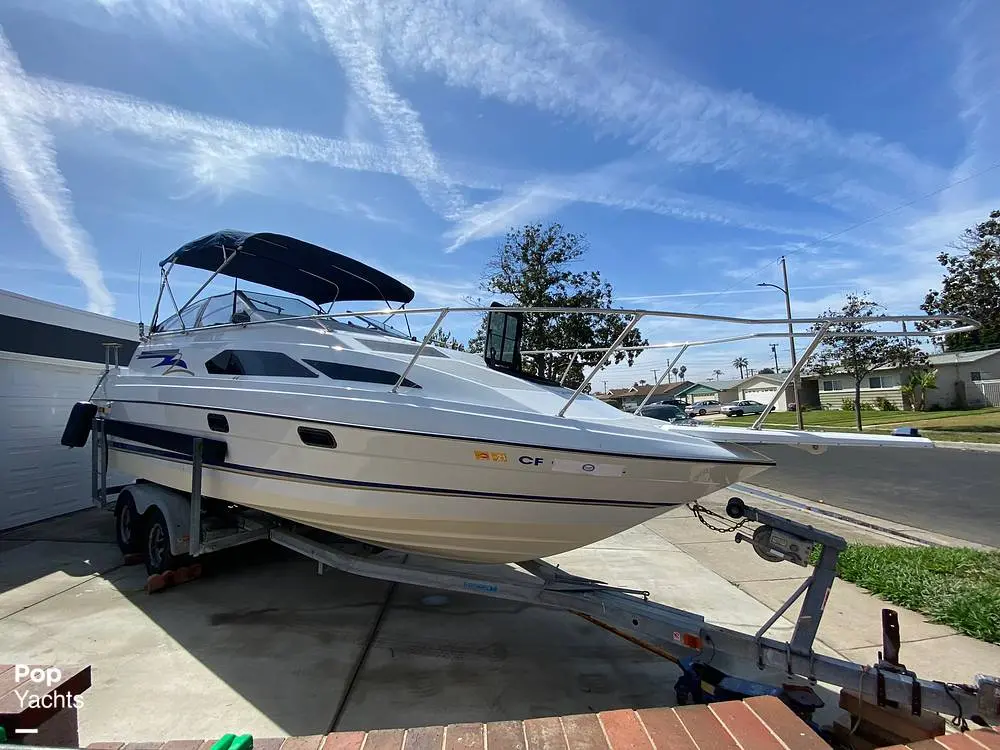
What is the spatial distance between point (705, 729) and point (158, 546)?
202 inches

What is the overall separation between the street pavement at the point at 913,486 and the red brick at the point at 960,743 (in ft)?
15.3

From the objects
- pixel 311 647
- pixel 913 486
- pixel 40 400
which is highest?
pixel 40 400

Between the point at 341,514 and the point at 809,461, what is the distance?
1533 cm

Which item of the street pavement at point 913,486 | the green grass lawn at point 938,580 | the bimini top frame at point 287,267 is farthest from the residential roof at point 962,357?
the bimini top frame at point 287,267

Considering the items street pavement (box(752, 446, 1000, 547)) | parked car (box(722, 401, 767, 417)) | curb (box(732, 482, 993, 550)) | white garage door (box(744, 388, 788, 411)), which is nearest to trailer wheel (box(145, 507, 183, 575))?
street pavement (box(752, 446, 1000, 547))

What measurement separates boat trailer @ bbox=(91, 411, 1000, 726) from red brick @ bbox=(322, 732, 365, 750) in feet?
6.44

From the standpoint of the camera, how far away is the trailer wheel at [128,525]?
5468 mm

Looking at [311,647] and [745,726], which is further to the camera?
[311,647]

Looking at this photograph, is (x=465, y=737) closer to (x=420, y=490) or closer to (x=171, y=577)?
(x=420, y=490)

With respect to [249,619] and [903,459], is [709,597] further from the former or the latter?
[903,459]

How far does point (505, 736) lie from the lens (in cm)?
168

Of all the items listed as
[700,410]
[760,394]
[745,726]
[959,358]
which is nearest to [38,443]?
[745,726]

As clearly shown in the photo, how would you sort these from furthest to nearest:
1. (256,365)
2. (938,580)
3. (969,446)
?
(969,446) → (938,580) → (256,365)

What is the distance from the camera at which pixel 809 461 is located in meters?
15.3
